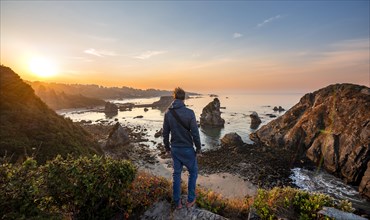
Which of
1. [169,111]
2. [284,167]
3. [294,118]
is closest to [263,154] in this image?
[284,167]

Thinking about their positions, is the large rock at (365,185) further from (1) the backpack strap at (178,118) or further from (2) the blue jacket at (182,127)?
(1) the backpack strap at (178,118)

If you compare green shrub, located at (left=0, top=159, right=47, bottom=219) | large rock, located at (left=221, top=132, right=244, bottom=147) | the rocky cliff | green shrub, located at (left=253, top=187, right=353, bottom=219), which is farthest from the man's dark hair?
large rock, located at (left=221, top=132, right=244, bottom=147)

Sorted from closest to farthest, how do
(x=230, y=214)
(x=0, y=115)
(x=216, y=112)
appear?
(x=230, y=214) → (x=0, y=115) → (x=216, y=112)

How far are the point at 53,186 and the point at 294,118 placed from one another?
48490mm

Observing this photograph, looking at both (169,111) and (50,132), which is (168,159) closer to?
(50,132)

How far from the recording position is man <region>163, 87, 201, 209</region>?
5.88 m

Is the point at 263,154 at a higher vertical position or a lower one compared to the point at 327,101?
lower

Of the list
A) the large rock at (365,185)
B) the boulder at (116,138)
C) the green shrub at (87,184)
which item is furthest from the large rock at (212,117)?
the green shrub at (87,184)

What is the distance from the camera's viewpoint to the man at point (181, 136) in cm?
588

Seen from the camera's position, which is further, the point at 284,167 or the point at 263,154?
the point at 263,154

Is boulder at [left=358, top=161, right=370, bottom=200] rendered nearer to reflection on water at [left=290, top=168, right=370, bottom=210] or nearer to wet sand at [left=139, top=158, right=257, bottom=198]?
Result: reflection on water at [left=290, top=168, right=370, bottom=210]

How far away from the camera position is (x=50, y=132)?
21406 mm

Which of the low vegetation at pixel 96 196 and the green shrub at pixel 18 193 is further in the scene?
the low vegetation at pixel 96 196

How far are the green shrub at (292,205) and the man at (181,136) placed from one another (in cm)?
227
